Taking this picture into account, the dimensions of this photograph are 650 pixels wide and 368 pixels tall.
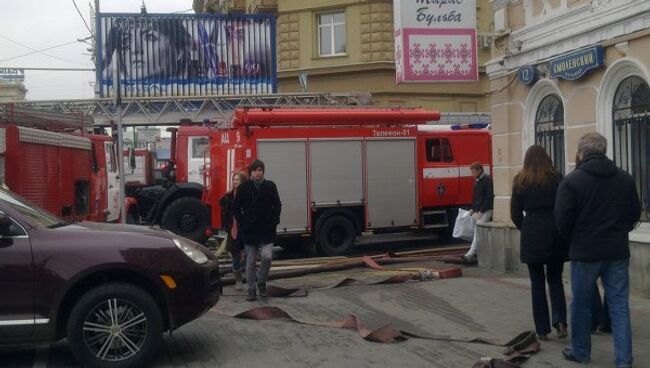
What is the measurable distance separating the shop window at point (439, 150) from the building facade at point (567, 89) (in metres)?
3.62

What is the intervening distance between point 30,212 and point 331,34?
22.9m

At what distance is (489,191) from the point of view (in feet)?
43.0

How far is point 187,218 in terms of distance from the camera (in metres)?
16.8

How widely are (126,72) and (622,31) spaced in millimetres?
17451

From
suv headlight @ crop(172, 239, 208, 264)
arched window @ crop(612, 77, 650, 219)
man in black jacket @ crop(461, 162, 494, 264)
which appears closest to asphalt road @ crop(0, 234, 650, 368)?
suv headlight @ crop(172, 239, 208, 264)

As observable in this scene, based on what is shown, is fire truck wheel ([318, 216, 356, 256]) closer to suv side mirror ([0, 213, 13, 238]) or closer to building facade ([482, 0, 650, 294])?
building facade ([482, 0, 650, 294])

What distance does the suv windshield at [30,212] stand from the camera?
6.68 metres

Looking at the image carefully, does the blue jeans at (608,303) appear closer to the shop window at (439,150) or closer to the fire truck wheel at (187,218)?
the shop window at (439,150)

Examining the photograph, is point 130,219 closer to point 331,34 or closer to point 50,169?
point 50,169

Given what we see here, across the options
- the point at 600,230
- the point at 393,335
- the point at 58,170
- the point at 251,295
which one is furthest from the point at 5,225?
the point at 58,170

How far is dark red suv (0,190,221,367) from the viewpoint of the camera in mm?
6363

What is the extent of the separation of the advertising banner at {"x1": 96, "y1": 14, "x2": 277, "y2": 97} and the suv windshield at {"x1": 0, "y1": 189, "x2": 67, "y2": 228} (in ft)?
56.1

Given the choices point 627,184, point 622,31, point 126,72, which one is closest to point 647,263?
point 622,31

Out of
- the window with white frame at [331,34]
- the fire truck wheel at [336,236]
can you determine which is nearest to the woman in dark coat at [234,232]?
the fire truck wheel at [336,236]
